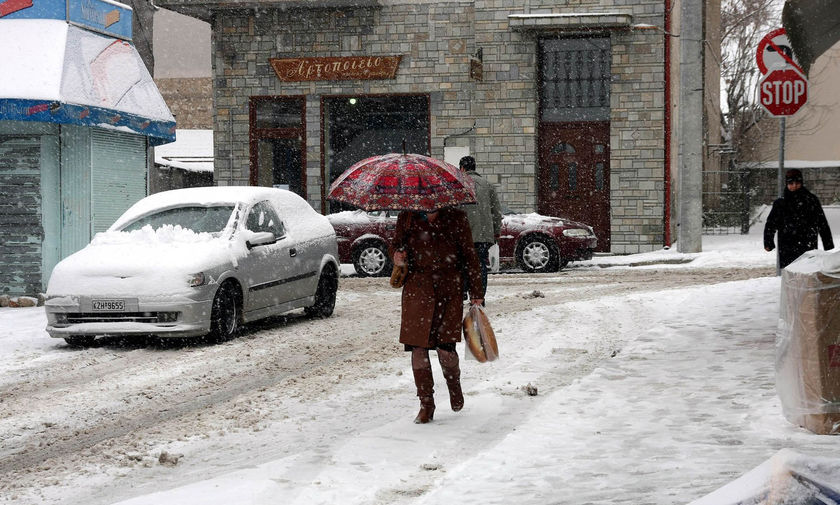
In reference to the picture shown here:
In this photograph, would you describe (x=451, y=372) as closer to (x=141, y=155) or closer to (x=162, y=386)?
(x=162, y=386)

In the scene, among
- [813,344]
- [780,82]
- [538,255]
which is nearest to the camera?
[813,344]

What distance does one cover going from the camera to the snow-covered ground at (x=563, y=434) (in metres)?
5.22

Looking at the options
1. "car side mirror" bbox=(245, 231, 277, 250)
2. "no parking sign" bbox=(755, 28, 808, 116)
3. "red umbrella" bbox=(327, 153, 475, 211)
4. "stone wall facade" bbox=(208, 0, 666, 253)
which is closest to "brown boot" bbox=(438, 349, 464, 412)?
"red umbrella" bbox=(327, 153, 475, 211)

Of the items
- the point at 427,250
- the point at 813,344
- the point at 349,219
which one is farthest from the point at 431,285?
the point at 349,219

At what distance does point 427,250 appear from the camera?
275 inches

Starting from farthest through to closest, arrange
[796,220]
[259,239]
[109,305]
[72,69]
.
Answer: [72,69] < [796,220] < [259,239] < [109,305]

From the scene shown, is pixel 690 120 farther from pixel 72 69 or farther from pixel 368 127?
pixel 72 69

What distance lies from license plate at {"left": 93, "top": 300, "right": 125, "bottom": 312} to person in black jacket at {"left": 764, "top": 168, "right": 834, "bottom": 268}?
6.94 meters

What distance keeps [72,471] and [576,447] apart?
282 centimetres

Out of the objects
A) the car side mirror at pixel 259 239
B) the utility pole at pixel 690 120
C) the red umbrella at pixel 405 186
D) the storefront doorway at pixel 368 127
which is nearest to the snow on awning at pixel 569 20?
the utility pole at pixel 690 120

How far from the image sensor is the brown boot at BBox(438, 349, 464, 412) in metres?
7.07

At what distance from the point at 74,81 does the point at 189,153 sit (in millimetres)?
26039

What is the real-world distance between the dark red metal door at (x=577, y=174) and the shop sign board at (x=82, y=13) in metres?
10.0

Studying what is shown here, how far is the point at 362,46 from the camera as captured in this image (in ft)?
82.2
